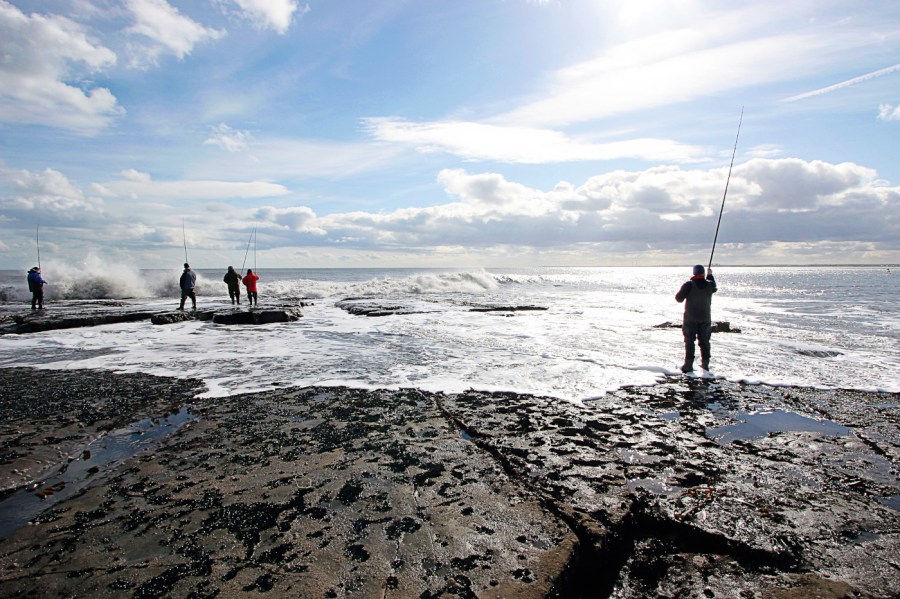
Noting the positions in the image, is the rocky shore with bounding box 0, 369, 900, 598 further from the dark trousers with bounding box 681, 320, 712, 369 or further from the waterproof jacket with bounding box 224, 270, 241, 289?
the waterproof jacket with bounding box 224, 270, 241, 289

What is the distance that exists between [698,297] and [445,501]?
7326mm

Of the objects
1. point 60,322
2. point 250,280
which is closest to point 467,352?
point 60,322

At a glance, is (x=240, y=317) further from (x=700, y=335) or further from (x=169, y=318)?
(x=700, y=335)

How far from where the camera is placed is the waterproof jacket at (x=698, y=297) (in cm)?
835

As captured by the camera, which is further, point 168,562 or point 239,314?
point 239,314

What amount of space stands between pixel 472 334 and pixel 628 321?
7779 millimetres

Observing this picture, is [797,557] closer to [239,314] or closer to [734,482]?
[734,482]

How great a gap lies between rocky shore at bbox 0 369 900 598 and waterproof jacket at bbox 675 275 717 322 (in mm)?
2924

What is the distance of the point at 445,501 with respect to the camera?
126 inches

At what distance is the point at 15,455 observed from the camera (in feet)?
13.2

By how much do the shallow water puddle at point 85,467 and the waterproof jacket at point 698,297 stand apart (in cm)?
865

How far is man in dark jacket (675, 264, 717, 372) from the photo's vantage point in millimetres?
8297

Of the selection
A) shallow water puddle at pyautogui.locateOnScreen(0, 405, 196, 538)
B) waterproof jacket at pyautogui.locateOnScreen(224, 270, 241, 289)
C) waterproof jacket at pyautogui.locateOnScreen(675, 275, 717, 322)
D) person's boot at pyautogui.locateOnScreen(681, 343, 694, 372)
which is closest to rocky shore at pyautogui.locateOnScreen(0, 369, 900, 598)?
shallow water puddle at pyautogui.locateOnScreen(0, 405, 196, 538)

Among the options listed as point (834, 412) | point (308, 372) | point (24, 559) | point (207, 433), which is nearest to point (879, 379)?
point (834, 412)
